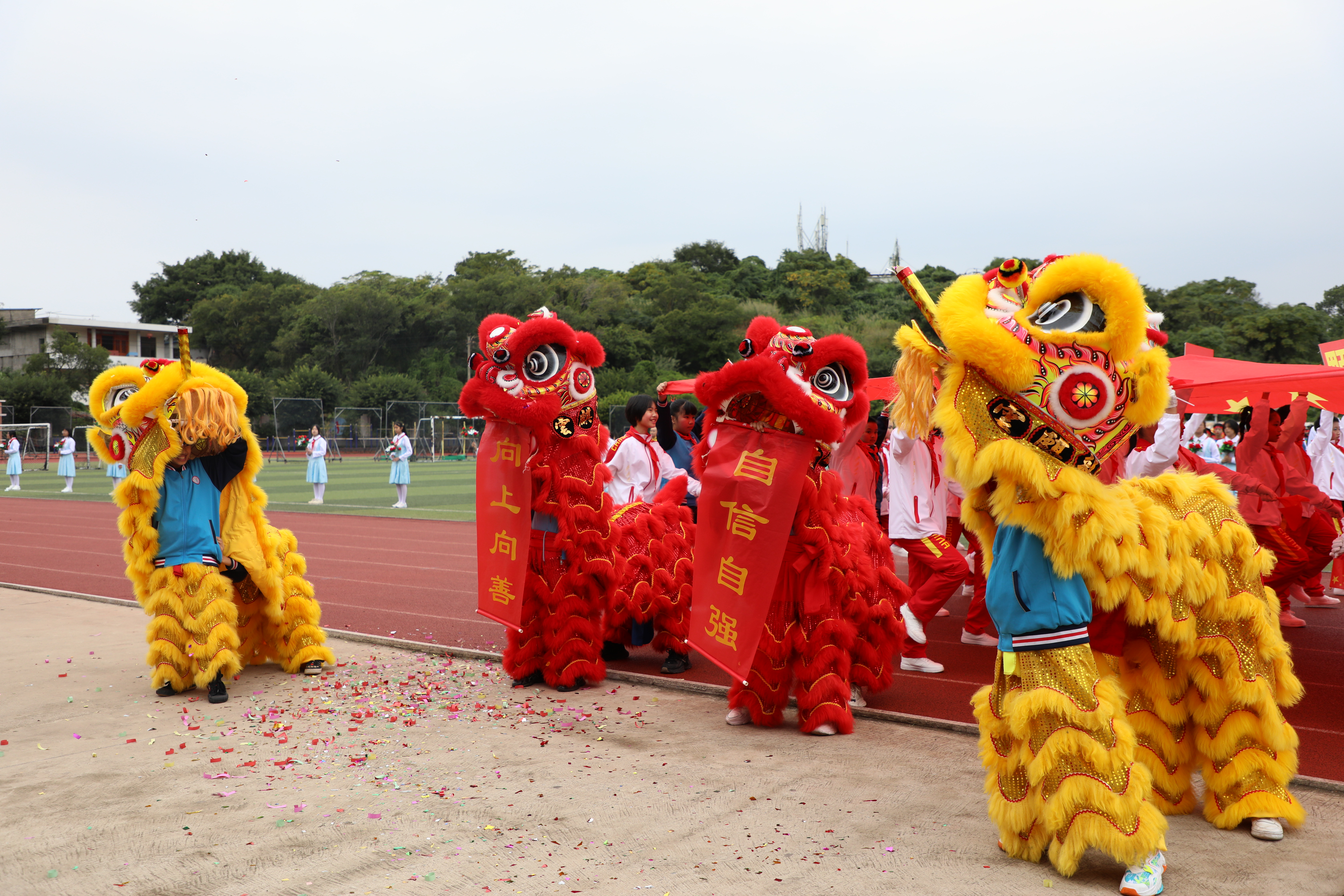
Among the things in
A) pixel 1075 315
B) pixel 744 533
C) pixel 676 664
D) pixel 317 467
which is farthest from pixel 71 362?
pixel 1075 315

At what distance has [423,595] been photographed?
9.88 metres

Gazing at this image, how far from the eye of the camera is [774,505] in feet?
16.3

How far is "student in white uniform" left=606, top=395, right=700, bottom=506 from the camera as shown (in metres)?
7.48

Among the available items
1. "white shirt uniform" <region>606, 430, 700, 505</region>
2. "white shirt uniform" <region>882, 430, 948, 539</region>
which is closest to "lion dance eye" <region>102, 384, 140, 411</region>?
"white shirt uniform" <region>606, 430, 700, 505</region>

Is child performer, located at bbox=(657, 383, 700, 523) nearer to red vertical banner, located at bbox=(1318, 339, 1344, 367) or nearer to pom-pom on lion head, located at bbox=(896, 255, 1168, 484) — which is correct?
pom-pom on lion head, located at bbox=(896, 255, 1168, 484)

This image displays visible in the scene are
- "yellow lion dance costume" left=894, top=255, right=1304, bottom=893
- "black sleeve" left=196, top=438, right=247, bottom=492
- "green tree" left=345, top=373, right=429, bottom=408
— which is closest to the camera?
"yellow lion dance costume" left=894, top=255, right=1304, bottom=893

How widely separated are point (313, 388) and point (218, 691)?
146ft

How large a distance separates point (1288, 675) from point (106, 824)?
A: 4.55 metres

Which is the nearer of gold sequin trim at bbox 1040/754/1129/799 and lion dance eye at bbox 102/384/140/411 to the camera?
gold sequin trim at bbox 1040/754/1129/799

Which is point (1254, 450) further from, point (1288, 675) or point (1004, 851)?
point (1004, 851)

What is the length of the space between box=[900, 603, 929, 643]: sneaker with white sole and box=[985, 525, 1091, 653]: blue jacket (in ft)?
9.53

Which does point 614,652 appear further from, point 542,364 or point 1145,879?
point 1145,879

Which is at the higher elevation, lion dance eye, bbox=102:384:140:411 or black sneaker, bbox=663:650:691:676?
lion dance eye, bbox=102:384:140:411

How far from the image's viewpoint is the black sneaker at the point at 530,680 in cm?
613
